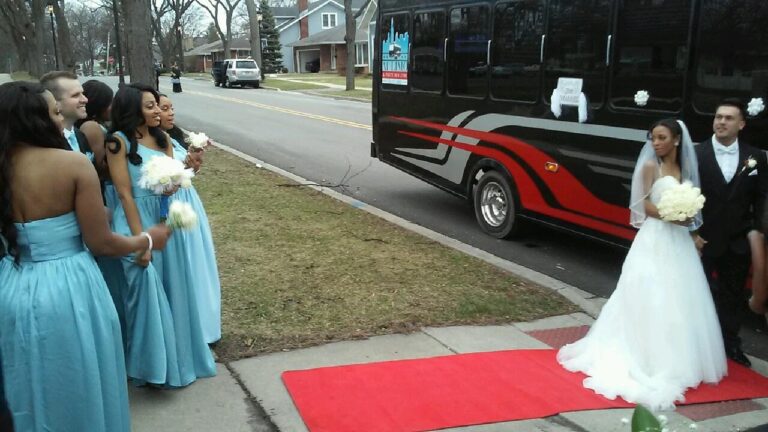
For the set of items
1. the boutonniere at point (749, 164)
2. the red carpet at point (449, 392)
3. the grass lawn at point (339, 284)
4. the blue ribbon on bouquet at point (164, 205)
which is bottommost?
the red carpet at point (449, 392)

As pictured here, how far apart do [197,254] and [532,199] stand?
4.54 m

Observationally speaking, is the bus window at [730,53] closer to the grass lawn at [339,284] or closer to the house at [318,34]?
the grass lawn at [339,284]

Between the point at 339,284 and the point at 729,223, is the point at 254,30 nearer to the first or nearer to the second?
the point at 339,284

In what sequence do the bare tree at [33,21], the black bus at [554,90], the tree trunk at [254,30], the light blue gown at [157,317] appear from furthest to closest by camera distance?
the tree trunk at [254,30] → the bare tree at [33,21] → the black bus at [554,90] → the light blue gown at [157,317]

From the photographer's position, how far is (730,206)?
4.84m

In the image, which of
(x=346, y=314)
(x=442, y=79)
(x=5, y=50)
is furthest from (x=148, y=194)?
(x=5, y=50)

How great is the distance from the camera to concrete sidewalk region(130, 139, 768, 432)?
154 inches

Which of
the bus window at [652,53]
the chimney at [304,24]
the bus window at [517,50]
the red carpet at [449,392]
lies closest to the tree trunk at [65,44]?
the bus window at [517,50]

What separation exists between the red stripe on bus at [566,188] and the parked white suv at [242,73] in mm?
38443

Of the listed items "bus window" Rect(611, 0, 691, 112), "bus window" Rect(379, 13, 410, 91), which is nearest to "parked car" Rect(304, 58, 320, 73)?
"bus window" Rect(379, 13, 410, 91)

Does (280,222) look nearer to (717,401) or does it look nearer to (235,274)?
(235,274)

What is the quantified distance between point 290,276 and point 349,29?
33.1m

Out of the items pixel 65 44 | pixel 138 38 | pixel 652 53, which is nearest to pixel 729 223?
pixel 652 53

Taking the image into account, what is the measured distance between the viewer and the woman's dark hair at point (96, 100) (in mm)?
4598
